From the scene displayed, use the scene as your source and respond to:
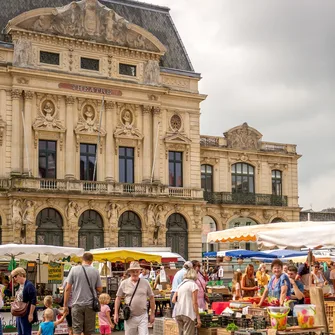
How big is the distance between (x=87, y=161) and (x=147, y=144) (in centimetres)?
409

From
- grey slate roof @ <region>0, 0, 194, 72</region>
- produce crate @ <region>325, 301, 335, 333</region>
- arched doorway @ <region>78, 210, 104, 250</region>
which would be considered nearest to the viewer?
produce crate @ <region>325, 301, 335, 333</region>

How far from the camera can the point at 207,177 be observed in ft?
161

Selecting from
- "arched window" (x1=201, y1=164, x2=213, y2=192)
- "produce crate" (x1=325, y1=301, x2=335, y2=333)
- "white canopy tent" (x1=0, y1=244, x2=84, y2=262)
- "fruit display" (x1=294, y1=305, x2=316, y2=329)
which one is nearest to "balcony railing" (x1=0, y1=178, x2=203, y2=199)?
"arched window" (x1=201, y1=164, x2=213, y2=192)

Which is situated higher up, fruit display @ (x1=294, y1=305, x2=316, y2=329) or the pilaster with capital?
the pilaster with capital

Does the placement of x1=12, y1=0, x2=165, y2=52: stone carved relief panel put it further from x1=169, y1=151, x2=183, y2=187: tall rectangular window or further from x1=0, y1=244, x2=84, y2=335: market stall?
x1=0, y1=244, x2=84, y2=335: market stall

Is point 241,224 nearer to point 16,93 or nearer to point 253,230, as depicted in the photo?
point 16,93

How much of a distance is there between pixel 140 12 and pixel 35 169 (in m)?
14.0

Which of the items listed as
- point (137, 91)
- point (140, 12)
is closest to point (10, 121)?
point (137, 91)

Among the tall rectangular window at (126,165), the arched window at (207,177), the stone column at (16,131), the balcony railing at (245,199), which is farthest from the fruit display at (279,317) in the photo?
the arched window at (207,177)

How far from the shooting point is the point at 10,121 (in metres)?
39.0

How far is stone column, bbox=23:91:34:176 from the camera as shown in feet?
127

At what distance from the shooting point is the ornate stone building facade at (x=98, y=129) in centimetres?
3881

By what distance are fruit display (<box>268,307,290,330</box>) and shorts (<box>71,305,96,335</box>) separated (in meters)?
3.44

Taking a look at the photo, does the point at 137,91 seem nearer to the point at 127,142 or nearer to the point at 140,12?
the point at 127,142
